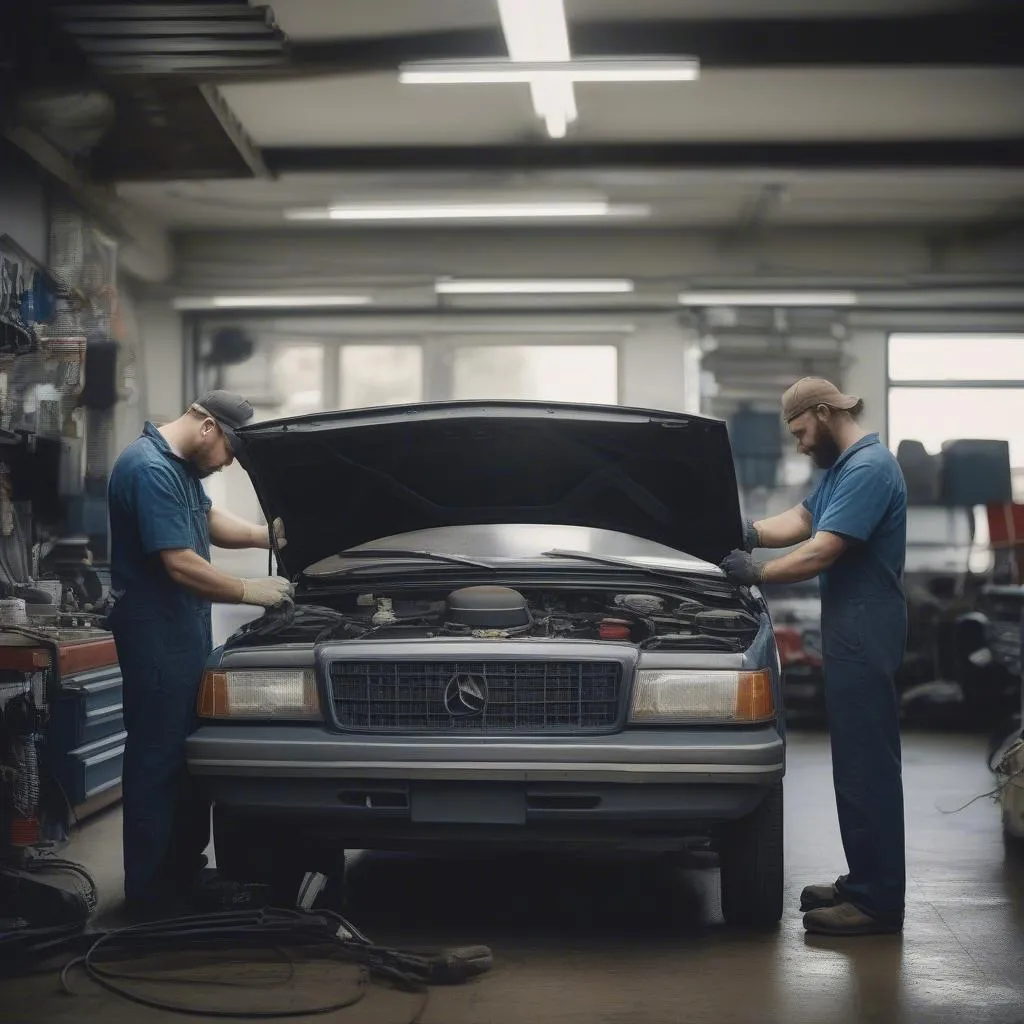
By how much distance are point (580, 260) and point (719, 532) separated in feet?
21.9

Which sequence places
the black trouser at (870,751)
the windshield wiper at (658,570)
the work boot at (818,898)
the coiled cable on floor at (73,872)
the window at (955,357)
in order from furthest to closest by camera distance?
the window at (955,357)
the windshield wiper at (658,570)
the work boot at (818,898)
the coiled cable on floor at (73,872)
the black trouser at (870,751)

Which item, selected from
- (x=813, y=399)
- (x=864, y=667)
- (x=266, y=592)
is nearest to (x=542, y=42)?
(x=813, y=399)

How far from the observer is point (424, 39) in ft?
24.9

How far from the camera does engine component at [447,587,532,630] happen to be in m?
4.07

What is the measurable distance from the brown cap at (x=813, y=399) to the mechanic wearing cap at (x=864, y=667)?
0.64 feet

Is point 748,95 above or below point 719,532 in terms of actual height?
above

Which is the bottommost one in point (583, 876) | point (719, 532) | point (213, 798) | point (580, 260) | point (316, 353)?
point (583, 876)

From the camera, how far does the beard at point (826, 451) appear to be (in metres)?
4.41

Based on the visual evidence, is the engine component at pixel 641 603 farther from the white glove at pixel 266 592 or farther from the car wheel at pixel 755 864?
the white glove at pixel 266 592

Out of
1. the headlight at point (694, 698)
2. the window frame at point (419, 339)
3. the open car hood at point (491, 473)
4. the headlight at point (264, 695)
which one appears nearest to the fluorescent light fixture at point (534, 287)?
the window frame at point (419, 339)

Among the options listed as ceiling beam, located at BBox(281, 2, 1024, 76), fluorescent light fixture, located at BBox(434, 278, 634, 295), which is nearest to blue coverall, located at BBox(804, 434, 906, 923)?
ceiling beam, located at BBox(281, 2, 1024, 76)

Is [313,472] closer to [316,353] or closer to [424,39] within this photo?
[424,39]

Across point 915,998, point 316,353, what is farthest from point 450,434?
point 316,353

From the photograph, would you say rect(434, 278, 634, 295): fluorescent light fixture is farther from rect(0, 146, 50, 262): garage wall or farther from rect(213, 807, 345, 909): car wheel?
rect(213, 807, 345, 909): car wheel
